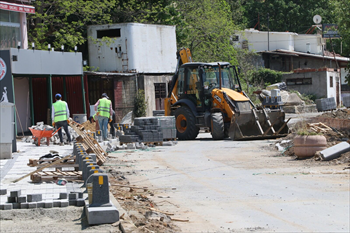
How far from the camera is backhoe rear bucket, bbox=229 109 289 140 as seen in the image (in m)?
20.6

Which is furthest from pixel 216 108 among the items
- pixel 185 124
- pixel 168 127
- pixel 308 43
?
pixel 308 43

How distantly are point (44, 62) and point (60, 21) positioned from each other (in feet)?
22.3

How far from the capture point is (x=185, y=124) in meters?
23.1

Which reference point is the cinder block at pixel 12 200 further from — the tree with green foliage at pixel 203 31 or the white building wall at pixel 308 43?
the white building wall at pixel 308 43

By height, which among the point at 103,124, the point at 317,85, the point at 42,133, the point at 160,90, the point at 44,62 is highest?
the point at 44,62

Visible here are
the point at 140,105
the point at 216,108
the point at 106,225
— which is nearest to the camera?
the point at 106,225

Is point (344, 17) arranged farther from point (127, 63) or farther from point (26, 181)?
point (26, 181)

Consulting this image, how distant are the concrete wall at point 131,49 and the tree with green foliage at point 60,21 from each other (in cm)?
116

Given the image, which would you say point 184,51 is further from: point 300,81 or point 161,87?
point 300,81

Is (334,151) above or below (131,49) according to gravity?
below

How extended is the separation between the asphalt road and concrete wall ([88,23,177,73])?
17611 mm

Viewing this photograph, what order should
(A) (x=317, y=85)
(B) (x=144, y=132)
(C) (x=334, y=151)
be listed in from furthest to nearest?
(A) (x=317, y=85), (B) (x=144, y=132), (C) (x=334, y=151)

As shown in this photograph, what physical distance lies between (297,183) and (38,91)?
20.8 m

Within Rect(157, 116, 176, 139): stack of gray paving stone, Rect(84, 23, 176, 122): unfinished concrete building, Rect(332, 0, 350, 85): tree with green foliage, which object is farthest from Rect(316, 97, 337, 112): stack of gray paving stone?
Rect(157, 116, 176, 139): stack of gray paving stone
